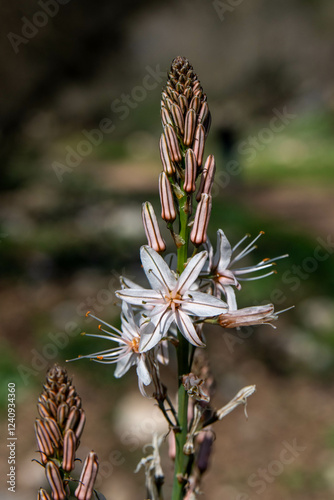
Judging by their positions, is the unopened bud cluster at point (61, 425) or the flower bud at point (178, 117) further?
the flower bud at point (178, 117)

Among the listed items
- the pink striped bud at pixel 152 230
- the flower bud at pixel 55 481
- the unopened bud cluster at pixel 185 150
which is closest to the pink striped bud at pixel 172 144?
the unopened bud cluster at pixel 185 150

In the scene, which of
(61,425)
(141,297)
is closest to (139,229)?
(141,297)

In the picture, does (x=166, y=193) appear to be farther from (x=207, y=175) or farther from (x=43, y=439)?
(x=43, y=439)

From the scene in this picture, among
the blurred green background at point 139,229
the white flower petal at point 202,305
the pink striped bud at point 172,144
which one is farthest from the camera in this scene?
the blurred green background at point 139,229

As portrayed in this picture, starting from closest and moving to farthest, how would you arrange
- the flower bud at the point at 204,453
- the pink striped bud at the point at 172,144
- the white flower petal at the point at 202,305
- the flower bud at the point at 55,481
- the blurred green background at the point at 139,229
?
1. the flower bud at the point at 55,481
2. the white flower petal at the point at 202,305
3. the pink striped bud at the point at 172,144
4. the flower bud at the point at 204,453
5. the blurred green background at the point at 139,229

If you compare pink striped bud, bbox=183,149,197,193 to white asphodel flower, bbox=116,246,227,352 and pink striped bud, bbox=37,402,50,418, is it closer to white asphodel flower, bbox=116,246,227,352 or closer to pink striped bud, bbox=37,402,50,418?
white asphodel flower, bbox=116,246,227,352

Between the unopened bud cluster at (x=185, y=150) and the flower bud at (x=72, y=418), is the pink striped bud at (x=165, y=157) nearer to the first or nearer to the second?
the unopened bud cluster at (x=185, y=150)

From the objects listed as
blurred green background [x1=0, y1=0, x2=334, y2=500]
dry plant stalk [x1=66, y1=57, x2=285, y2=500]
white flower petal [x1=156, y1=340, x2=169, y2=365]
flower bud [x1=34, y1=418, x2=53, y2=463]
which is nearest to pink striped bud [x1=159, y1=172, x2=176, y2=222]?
dry plant stalk [x1=66, y1=57, x2=285, y2=500]
